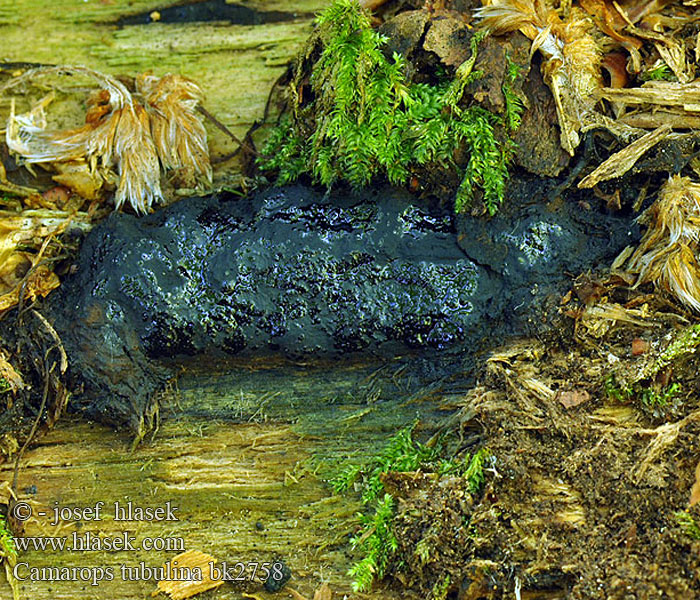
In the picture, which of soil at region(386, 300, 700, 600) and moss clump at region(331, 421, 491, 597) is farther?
moss clump at region(331, 421, 491, 597)

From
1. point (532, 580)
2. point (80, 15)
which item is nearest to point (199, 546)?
point (532, 580)

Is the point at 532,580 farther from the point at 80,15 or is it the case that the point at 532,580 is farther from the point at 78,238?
the point at 80,15

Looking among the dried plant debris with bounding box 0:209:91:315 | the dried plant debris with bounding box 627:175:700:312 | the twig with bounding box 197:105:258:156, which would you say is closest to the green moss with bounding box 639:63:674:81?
the dried plant debris with bounding box 627:175:700:312

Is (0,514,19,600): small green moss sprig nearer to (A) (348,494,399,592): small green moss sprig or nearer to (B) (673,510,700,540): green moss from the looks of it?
(A) (348,494,399,592): small green moss sprig

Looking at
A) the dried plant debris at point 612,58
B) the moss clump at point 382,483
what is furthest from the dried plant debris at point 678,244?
the moss clump at point 382,483

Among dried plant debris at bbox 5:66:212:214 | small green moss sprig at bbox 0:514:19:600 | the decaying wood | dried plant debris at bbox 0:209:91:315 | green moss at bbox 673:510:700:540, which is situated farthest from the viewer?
dried plant debris at bbox 5:66:212:214

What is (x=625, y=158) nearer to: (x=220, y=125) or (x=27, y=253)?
(x=220, y=125)

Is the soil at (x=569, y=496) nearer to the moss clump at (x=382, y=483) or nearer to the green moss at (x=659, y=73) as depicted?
the moss clump at (x=382, y=483)

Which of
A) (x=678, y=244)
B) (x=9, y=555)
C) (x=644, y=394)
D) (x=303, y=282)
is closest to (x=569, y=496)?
(x=644, y=394)
